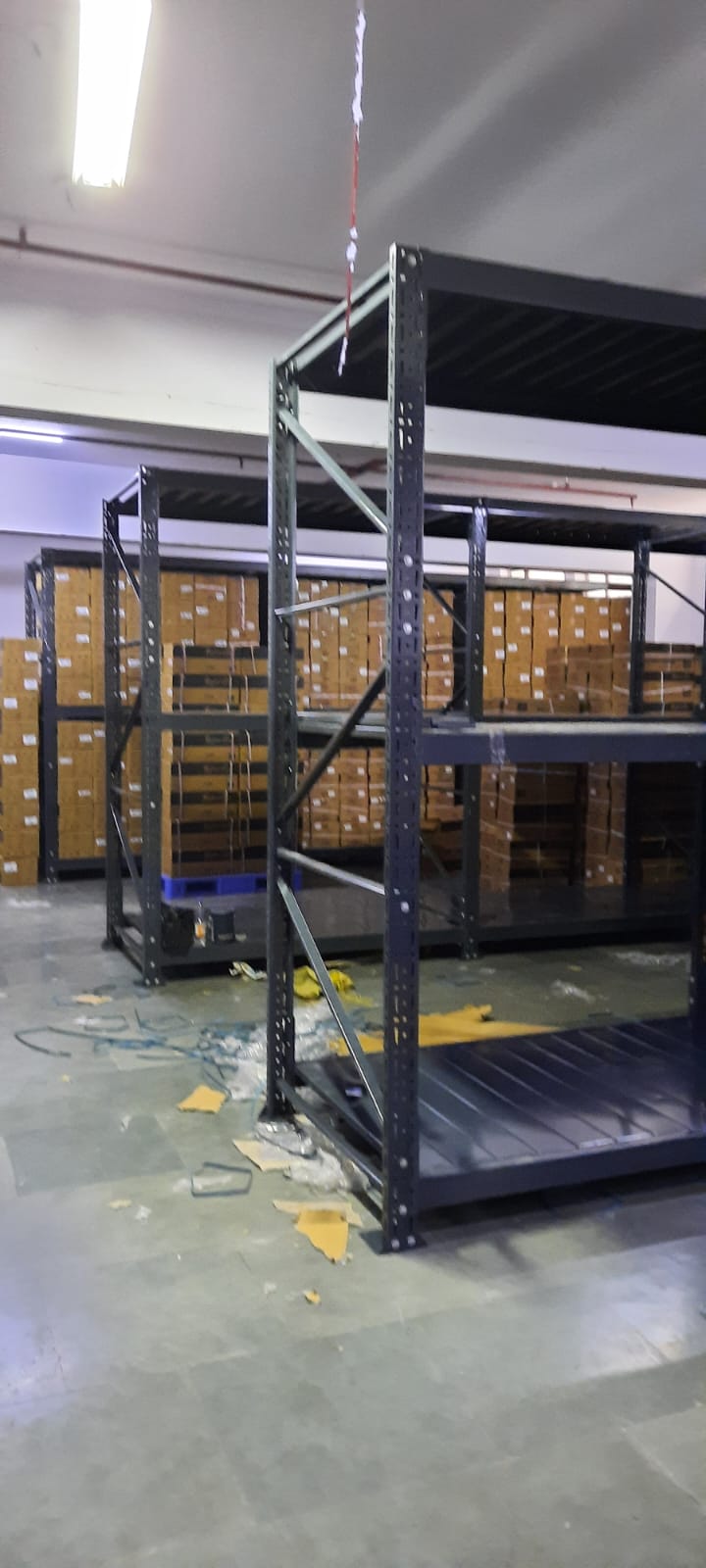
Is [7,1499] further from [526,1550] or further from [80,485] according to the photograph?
[80,485]

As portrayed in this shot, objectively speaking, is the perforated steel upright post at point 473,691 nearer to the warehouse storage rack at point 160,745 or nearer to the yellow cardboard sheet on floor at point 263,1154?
the warehouse storage rack at point 160,745

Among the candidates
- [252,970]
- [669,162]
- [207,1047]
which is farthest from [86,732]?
Result: [669,162]

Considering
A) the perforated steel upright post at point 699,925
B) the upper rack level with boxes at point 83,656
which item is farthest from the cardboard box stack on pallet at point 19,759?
the perforated steel upright post at point 699,925

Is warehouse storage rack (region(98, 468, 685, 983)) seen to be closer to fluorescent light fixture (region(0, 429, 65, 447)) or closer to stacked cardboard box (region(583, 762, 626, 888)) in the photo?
stacked cardboard box (region(583, 762, 626, 888))

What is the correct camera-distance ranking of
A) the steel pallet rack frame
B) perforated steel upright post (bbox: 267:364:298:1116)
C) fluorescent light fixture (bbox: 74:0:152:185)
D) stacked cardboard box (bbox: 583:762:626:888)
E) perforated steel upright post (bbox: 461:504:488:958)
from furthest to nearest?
the steel pallet rack frame
stacked cardboard box (bbox: 583:762:626:888)
perforated steel upright post (bbox: 461:504:488:958)
perforated steel upright post (bbox: 267:364:298:1116)
fluorescent light fixture (bbox: 74:0:152:185)

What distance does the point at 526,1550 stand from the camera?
1.82 metres

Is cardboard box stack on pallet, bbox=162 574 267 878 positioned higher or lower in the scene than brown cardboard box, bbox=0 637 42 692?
lower

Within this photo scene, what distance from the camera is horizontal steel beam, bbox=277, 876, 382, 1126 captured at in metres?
2.93

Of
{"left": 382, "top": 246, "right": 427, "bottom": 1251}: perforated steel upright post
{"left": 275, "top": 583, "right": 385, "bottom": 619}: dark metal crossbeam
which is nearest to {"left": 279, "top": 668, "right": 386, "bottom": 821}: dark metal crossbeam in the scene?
{"left": 382, "top": 246, "right": 427, "bottom": 1251}: perforated steel upright post

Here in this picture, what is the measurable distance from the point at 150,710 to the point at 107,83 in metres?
2.71

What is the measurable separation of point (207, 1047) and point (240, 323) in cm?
378

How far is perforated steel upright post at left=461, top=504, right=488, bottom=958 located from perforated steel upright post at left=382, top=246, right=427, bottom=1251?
2.79 metres

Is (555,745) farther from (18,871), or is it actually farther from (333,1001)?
(18,871)

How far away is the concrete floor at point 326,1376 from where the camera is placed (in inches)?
73.7
